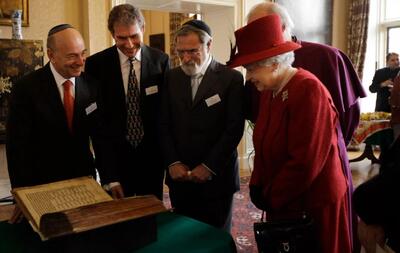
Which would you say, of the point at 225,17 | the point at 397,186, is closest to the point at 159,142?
the point at 397,186

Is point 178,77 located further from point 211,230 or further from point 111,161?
point 211,230

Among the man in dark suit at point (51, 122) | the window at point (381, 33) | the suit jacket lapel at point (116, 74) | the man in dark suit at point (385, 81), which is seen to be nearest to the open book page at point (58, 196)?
the man in dark suit at point (51, 122)

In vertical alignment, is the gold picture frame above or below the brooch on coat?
above

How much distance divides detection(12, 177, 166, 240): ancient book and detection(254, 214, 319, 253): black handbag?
354 mm

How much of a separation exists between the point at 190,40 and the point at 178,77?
0.23m

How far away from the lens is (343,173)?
1.72 meters

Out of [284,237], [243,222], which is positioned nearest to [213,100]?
[284,237]

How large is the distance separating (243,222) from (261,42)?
256 centimetres

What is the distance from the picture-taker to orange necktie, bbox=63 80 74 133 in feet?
6.39

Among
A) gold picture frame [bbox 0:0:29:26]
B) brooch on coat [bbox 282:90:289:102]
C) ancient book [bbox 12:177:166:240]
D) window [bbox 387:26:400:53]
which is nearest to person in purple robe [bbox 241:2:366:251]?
brooch on coat [bbox 282:90:289:102]

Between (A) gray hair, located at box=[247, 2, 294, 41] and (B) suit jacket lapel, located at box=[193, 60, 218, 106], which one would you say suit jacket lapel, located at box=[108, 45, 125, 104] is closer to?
(B) suit jacket lapel, located at box=[193, 60, 218, 106]

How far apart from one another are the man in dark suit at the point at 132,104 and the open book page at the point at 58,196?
2.46 ft

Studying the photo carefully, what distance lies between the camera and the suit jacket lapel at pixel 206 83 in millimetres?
2203

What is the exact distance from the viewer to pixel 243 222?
3.90 metres
